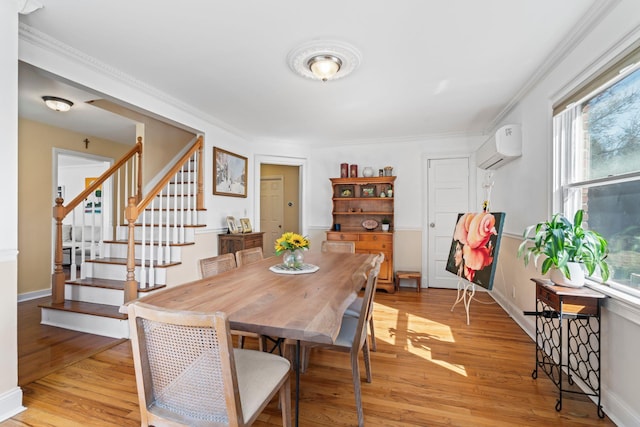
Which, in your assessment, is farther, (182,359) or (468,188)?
(468,188)

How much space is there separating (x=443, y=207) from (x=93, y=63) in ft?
15.6

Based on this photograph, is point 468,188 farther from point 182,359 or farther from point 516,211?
point 182,359

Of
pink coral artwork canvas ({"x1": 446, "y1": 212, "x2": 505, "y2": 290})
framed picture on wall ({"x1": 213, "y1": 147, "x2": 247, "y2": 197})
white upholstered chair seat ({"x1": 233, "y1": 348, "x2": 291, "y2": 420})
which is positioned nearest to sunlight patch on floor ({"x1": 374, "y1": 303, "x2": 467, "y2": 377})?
pink coral artwork canvas ({"x1": 446, "y1": 212, "x2": 505, "y2": 290})

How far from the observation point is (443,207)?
4.93 m

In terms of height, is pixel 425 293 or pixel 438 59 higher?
pixel 438 59

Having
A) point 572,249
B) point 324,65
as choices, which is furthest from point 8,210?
point 572,249

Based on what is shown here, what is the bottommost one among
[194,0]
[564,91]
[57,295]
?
[57,295]

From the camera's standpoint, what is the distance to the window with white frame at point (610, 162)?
5.57 ft

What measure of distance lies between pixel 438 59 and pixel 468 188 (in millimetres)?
2801

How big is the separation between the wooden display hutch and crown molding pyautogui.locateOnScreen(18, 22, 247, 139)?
260 centimetres

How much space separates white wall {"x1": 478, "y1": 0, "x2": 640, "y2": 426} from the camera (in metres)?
1.65

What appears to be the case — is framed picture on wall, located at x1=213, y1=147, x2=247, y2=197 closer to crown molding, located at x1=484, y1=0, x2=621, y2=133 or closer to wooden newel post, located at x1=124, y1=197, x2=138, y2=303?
wooden newel post, located at x1=124, y1=197, x2=138, y2=303

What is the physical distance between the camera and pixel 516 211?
3436 mm

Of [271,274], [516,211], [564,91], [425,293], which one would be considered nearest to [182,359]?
[271,274]
